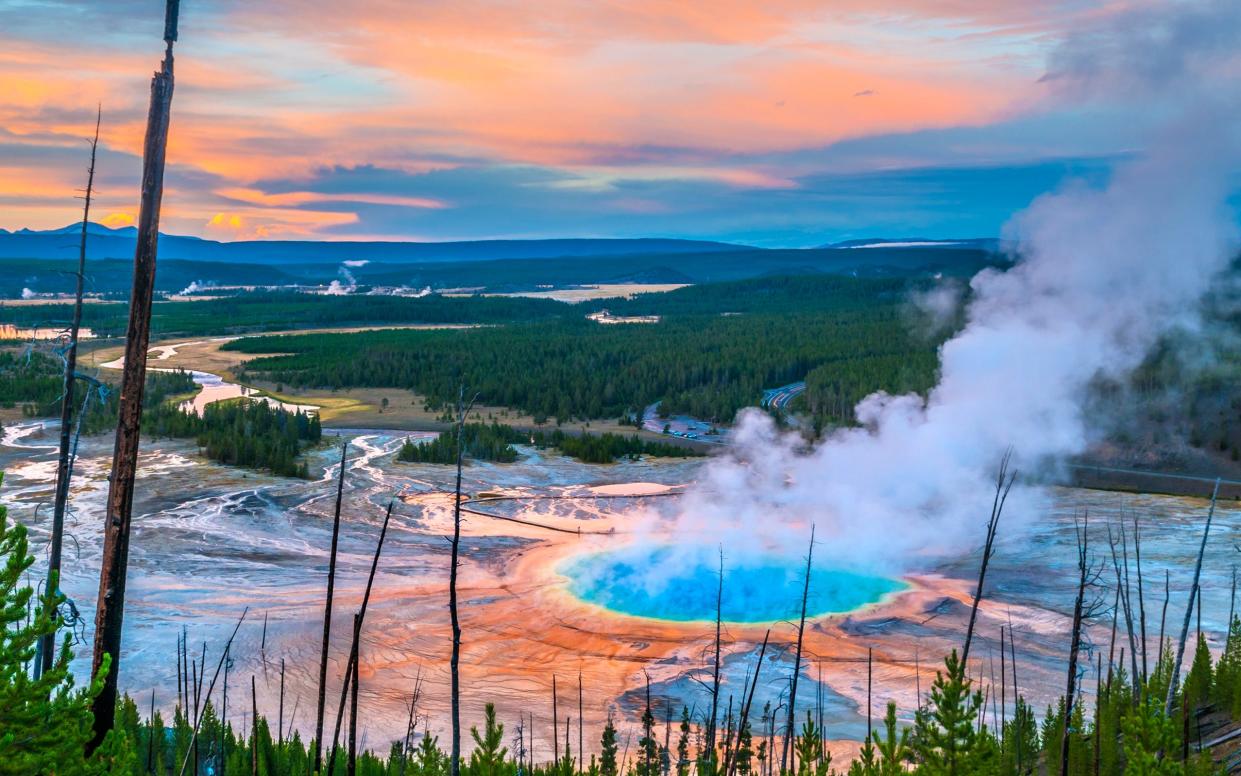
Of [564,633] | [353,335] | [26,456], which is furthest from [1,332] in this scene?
[564,633]

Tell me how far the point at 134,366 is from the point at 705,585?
21.4 metres

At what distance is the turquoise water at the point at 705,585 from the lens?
2445cm

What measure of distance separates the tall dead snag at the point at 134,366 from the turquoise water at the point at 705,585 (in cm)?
1816

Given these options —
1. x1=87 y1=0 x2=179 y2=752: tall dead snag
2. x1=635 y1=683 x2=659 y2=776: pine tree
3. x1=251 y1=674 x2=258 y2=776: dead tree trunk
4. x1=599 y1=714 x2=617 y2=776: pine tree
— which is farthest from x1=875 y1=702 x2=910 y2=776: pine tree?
x1=87 y1=0 x2=179 y2=752: tall dead snag

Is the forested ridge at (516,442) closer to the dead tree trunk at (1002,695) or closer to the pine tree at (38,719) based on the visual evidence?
the dead tree trunk at (1002,695)

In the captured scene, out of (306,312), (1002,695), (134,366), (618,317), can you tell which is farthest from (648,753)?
(306,312)

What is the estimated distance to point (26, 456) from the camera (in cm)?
4069

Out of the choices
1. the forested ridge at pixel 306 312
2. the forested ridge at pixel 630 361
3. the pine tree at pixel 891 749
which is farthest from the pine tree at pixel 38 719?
the forested ridge at pixel 306 312

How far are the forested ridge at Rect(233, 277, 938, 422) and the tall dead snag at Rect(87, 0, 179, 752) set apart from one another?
1981 inches

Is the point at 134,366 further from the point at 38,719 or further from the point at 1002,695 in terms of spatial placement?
the point at 1002,695

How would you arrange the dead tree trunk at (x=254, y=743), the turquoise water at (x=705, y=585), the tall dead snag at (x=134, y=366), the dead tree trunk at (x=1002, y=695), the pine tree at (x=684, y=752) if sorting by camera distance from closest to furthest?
1. the tall dead snag at (x=134, y=366)
2. the dead tree trunk at (x=254, y=743)
3. the pine tree at (x=684, y=752)
4. the dead tree trunk at (x=1002, y=695)
5. the turquoise water at (x=705, y=585)

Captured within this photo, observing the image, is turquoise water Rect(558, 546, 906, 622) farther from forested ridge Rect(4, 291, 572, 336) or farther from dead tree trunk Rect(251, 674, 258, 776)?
forested ridge Rect(4, 291, 572, 336)

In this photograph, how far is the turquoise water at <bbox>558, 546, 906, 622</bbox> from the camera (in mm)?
24453

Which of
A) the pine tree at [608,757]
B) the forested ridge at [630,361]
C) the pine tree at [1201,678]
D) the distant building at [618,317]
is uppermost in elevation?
the distant building at [618,317]
